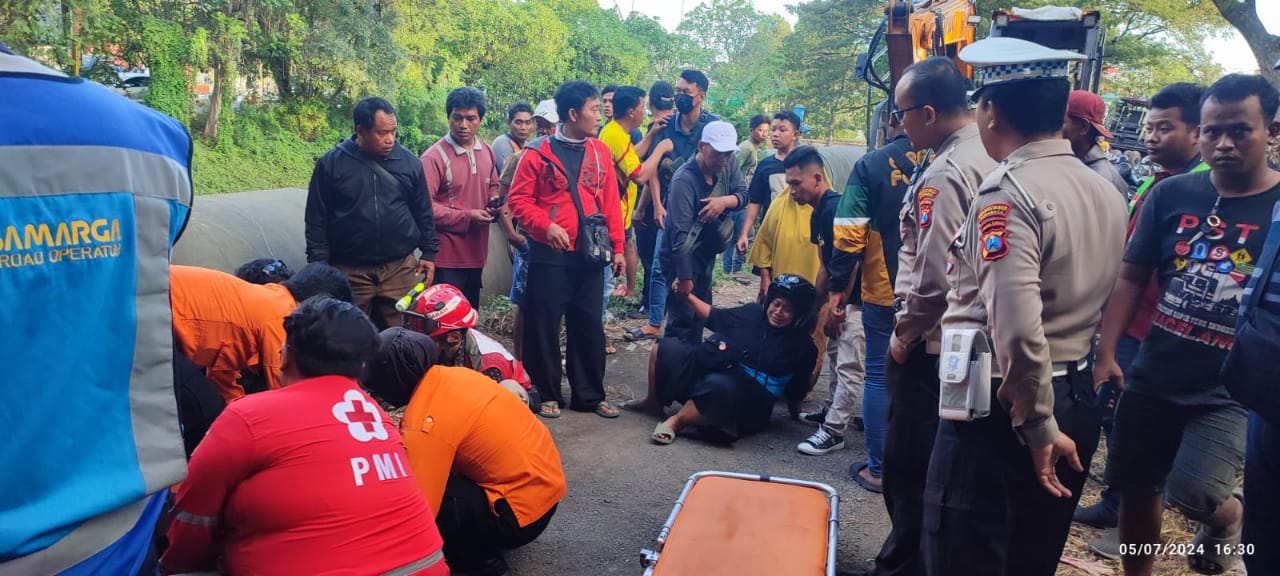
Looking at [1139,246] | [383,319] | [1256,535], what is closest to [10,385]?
[1256,535]

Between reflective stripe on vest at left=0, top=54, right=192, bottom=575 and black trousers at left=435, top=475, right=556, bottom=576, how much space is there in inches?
65.1

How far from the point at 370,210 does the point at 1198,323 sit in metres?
4.10

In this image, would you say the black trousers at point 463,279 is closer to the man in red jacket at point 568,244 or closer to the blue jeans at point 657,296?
the man in red jacket at point 568,244

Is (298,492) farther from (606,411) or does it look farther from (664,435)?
(606,411)

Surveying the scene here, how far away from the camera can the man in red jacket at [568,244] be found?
5.25m

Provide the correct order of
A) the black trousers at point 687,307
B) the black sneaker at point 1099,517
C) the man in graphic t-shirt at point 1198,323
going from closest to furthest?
1. the man in graphic t-shirt at point 1198,323
2. the black sneaker at point 1099,517
3. the black trousers at point 687,307

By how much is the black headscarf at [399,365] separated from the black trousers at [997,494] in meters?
1.82

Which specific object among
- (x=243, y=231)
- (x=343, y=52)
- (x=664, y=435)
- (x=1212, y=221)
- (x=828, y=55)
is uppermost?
(x=828, y=55)

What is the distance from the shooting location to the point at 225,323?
3506 millimetres

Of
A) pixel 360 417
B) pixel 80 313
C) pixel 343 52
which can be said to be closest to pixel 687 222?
pixel 360 417

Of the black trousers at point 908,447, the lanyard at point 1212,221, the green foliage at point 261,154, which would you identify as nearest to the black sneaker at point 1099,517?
the black trousers at point 908,447

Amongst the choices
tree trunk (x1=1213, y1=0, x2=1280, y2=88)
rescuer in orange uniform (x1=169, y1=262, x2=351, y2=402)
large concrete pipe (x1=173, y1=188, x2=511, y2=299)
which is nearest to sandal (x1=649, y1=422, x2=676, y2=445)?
rescuer in orange uniform (x1=169, y1=262, x2=351, y2=402)

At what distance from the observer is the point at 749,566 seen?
10.1 feet

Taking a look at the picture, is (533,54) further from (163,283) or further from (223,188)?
(163,283)
